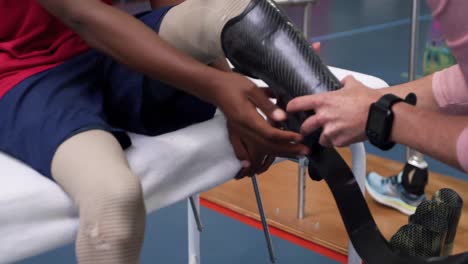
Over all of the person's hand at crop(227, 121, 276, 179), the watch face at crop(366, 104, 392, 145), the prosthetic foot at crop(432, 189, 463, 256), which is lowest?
the prosthetic foot at crop(432, 189, 463, 256)

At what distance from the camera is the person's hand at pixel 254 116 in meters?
0.83

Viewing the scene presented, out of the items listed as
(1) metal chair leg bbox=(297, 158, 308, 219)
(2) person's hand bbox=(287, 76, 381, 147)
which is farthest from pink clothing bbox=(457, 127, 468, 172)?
(1) metal chair leg bbox=(297, 158, 308, 219)

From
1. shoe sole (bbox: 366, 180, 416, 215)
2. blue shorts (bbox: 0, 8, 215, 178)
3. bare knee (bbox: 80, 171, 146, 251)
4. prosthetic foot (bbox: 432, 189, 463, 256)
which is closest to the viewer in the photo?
bare knee (bbox: 80, 171, 146, 251)

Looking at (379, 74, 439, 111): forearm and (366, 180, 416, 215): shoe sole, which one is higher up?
(379, 74, 439, 111): forearm

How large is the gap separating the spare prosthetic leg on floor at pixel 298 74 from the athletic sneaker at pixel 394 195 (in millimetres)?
1014

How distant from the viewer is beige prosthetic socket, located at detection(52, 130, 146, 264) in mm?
697

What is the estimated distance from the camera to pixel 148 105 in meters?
0.88

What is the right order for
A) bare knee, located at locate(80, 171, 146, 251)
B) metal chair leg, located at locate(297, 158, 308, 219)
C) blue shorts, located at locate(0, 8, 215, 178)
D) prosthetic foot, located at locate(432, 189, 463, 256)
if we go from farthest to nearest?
metal chair leg, located at locate(297, 158, 308, 219), prosthetic foot, located at locate(432, 189, 463, 256), blue shorts, located at locate(0, 8, 215, 178), bare knee, located at locate(80, 171, 146, 251)

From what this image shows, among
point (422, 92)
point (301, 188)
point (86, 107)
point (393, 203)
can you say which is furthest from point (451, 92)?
point (393, 203)

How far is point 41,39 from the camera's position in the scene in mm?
954

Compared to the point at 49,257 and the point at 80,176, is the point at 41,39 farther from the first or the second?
the point at 49,257

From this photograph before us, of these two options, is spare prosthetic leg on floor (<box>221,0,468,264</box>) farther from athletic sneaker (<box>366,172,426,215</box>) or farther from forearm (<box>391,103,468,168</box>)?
athletic sneaker (<box>366,172,426,215</box>)

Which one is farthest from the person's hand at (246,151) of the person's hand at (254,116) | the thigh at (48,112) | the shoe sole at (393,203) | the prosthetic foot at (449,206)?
the shoe sole at (393,203)

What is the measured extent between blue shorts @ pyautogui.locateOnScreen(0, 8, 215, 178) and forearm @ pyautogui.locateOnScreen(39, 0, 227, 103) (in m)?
0.06
